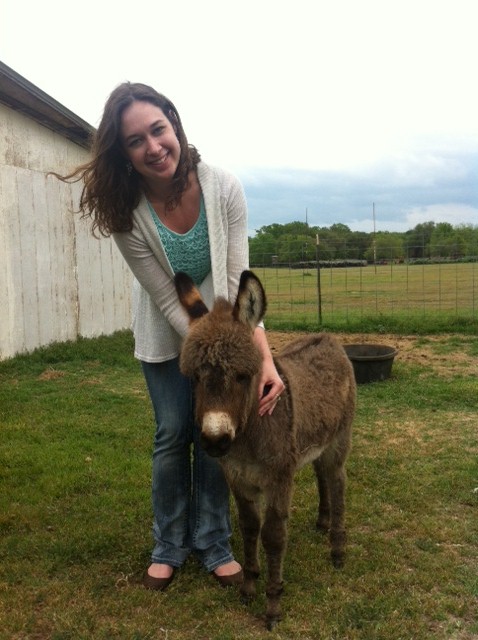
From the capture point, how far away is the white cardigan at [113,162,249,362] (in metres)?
3.12

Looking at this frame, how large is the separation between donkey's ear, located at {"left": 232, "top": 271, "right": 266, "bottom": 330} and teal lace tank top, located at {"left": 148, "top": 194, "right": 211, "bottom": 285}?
53cm

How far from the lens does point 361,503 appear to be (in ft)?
14.6

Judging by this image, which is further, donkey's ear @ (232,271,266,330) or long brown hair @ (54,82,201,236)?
long brown hair @ (54,82,201,236)

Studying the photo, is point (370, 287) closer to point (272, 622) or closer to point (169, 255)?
point (169, 255)

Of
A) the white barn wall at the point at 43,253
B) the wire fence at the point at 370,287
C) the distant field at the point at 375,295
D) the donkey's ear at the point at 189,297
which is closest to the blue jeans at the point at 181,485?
the donkey's ear at the point at 189,297

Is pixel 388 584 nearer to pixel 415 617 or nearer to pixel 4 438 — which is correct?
pixel 415 617

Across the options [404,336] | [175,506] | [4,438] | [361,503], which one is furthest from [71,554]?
[404,336]

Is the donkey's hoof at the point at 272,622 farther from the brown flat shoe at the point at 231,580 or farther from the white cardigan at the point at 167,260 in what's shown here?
the white cardigan at the point at 167,260

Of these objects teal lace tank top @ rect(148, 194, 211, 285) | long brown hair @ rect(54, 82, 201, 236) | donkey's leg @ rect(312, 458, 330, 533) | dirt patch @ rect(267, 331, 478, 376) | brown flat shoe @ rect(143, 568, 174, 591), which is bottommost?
brown flat shoe @ rect(143, 568, 174, 591)

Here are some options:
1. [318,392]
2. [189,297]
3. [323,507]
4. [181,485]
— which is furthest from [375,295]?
[189,297]

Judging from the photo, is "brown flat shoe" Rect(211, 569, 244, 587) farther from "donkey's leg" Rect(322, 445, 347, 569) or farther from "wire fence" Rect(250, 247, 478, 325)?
"wire fence" Rect(250, 247, 478, 325)

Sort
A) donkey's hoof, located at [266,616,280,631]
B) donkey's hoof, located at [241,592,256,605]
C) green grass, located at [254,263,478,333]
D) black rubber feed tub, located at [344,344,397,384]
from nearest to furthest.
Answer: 1. donkey's hoof, located at [266,616,280,631]
2. donkey's hoof, located at [241,592,256,605]
3. black rubber feed tub, located at [344,344,397,384]
4. green grass, located at [254,263,478,333]

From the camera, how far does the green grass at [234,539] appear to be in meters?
3.08

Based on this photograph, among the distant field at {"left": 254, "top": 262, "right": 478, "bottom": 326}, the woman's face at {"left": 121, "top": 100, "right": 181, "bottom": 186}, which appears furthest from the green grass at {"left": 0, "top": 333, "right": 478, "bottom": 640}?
the distant field at {"left": 254, "top": 262, "right": 478, "bottom": 326}
